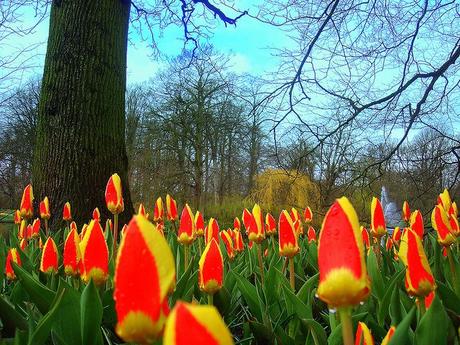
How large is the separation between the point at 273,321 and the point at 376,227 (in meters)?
0.64

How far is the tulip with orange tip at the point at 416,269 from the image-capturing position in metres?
0.89

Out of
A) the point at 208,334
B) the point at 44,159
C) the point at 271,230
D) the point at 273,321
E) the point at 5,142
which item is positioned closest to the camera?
the point at 208,334

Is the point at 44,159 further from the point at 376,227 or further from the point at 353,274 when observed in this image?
the point at 353,274

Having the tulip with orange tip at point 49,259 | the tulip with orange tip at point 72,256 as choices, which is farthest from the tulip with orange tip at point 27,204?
the tulip with orange tip at point 72,256

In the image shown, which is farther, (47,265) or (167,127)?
(167,127)

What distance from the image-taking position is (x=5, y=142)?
19844 millimetres

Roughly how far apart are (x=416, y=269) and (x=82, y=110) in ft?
11.9

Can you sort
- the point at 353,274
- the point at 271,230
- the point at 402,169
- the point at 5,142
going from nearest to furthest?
the point at 353,274, the point at 271,230, the point at 402,169, the point at 5,142

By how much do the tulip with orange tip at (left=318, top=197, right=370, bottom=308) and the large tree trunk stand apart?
135 inches

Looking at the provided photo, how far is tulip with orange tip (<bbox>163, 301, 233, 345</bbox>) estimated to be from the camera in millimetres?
342

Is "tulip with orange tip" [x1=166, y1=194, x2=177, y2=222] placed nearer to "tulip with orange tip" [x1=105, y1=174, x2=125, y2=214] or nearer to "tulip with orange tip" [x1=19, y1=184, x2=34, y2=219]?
"tulip with orange tip" [x1=19, y1=184, x2=34, y2=219]

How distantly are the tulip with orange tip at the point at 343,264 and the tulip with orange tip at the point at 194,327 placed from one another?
26 centimetres

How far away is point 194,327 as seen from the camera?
1.12 ft

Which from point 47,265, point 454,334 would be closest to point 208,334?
point 454,334
